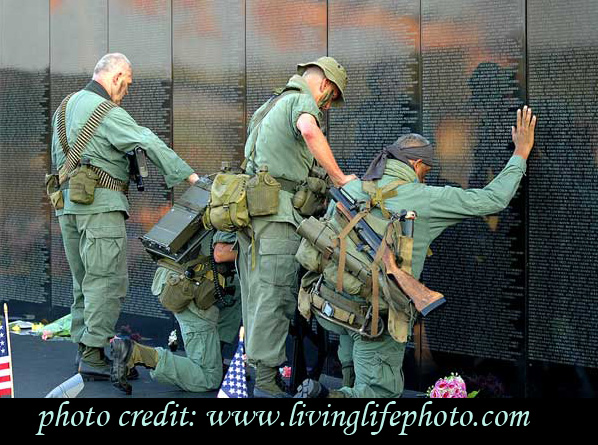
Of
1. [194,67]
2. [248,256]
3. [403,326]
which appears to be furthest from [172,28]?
[403,326]

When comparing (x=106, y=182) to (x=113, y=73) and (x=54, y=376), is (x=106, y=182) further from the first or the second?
(x=54, y=376)

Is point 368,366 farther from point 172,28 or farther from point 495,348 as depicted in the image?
point 172,28

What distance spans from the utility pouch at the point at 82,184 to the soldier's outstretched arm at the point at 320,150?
1.66 m

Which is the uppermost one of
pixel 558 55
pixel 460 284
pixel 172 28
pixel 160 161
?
pixel 172 28

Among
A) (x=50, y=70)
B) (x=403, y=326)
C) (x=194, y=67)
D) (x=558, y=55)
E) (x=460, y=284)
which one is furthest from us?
(x=50, y=70)

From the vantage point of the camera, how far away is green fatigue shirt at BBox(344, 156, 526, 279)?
536 centimetres

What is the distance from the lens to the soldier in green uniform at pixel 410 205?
211 inches

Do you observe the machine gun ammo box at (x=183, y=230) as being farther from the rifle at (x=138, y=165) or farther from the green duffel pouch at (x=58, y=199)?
the green duffel pouch at (x=58, y=199)

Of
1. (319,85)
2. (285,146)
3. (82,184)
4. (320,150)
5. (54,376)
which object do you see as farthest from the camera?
(54,376)

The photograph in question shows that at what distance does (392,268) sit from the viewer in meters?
5.23

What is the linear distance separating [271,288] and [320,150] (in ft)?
2.88

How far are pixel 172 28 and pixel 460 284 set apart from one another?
338cm

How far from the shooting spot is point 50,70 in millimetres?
9086

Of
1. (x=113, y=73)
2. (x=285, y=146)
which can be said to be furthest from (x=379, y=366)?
(x=113, y=73)
